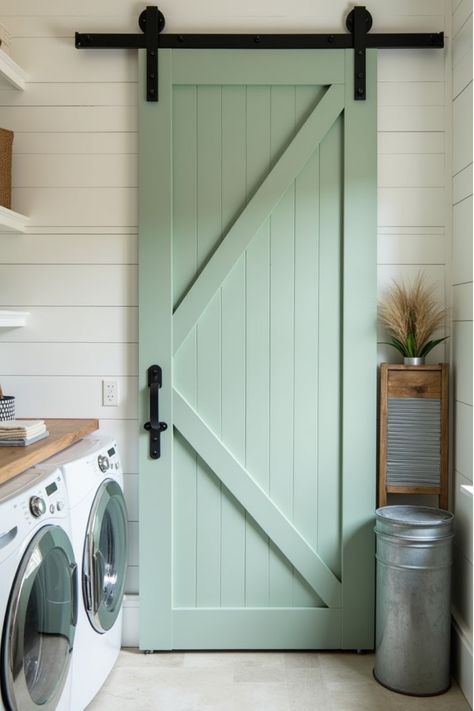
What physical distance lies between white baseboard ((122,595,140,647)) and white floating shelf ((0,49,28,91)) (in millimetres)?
2187

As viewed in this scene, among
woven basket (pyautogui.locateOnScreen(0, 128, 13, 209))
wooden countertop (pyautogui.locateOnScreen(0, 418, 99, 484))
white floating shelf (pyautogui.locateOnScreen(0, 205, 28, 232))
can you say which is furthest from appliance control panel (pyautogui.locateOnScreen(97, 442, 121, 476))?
woven basket (pyautogui.locateOnScreen(0, 128, 13, 209))

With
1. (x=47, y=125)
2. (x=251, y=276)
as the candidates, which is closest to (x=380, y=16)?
(x=251, y=276)

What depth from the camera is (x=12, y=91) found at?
9.96 ft

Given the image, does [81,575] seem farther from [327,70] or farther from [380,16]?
[380,16]

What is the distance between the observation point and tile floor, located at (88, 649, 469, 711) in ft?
8.54

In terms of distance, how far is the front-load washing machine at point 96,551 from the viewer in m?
2.32

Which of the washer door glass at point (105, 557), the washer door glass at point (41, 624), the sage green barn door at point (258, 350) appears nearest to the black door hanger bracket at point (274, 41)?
the sage green barn door at point (258, 350)

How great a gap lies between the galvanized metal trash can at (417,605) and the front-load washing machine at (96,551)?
40.8 inches

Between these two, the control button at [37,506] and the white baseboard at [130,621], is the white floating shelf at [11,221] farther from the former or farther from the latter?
the white baseboard at [130,621]

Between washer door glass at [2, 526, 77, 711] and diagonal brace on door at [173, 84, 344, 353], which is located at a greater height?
diagonal brace on door at [173, 84, 344, 353]

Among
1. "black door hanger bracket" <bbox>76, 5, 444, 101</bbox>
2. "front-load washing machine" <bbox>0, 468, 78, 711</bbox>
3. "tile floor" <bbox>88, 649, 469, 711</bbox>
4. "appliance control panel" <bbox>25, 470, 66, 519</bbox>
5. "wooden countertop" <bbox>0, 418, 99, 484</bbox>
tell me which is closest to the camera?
"front-load washing machine" <bbox>0, 468, 78, 711</bbox>

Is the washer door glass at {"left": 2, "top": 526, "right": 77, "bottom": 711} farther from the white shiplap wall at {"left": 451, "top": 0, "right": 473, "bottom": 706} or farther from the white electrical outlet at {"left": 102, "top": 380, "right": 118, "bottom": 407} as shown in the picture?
the white shiplap wall at {"left": 451, "top": 0, "right": 473, "bottom": 706}

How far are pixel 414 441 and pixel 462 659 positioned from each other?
2.75 ft

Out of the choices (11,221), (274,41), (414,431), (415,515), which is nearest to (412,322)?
(414,431)
